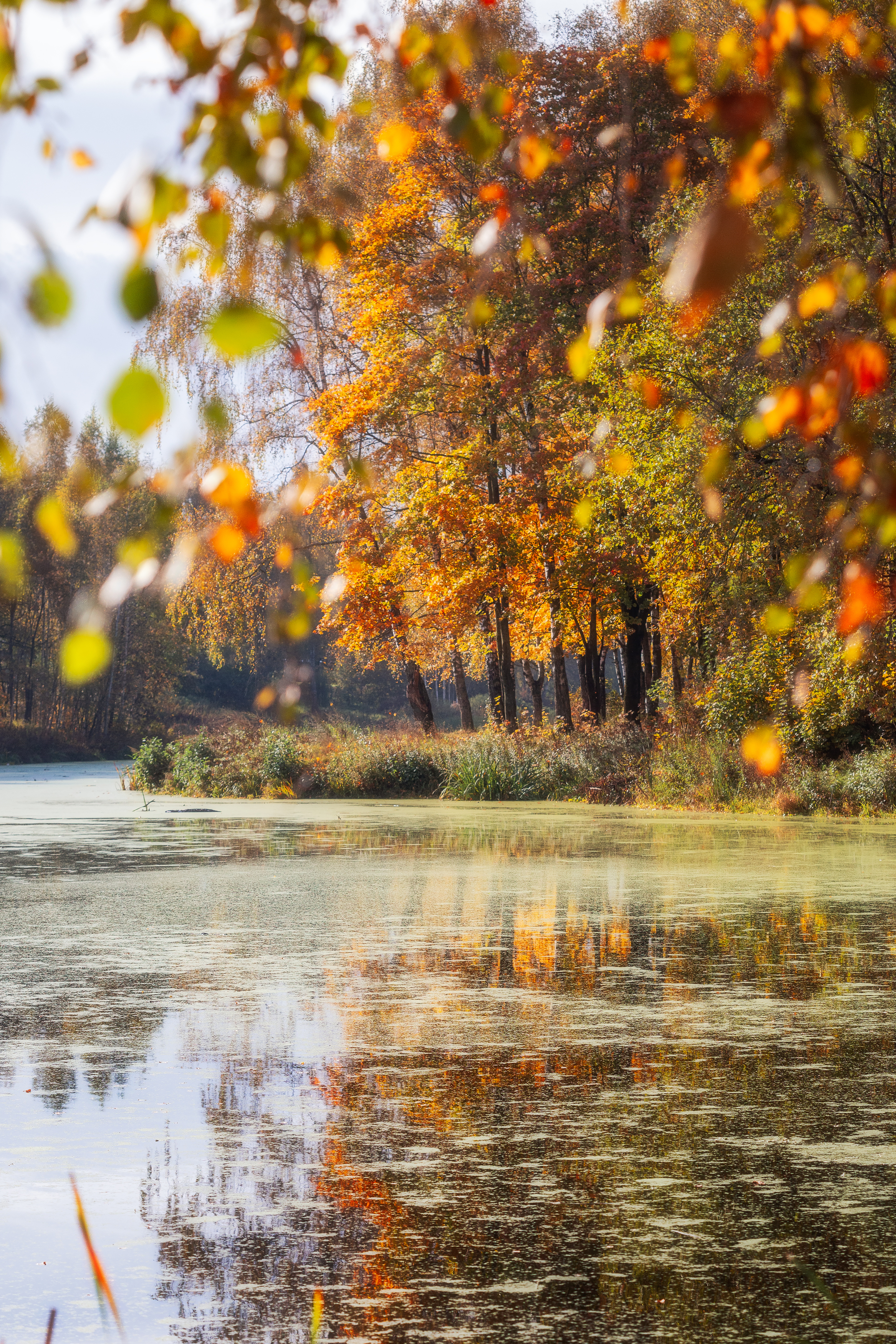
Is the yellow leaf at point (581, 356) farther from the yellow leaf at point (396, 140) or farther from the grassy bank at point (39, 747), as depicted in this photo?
the grassy bank at point (39, 747)

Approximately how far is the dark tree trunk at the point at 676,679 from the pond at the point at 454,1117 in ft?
48.3

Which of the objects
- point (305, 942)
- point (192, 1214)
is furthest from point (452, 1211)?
point (305, 942)

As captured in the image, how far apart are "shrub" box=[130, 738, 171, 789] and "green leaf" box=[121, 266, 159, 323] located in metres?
22.8

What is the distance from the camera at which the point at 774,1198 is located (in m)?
3.17

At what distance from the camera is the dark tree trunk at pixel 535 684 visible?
30.2 metres

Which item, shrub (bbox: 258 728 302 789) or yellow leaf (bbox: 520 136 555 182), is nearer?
yellow leaf (bbox: 520 136 555 182)

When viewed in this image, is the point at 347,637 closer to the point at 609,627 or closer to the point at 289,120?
the point at 609,627

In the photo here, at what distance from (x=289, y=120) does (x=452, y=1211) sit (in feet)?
6.91

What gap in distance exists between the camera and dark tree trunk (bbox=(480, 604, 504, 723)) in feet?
82.2

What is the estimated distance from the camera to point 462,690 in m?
29.7

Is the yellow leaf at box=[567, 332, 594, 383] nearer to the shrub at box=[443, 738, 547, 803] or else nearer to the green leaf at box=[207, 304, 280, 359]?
the green leaf at box=[207, 304, 280, 359]

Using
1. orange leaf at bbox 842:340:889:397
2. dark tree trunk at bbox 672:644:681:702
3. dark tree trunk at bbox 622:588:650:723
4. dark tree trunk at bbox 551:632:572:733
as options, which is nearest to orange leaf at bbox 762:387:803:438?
orange leaf at bbox 842:340:889:397

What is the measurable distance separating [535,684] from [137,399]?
107 feet

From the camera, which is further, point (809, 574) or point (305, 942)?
point (305, 942)
